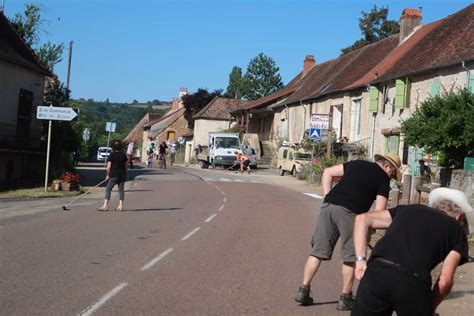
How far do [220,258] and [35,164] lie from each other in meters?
19.4

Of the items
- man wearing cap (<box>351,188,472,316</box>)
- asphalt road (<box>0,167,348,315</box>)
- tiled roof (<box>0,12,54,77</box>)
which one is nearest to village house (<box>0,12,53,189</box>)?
tiled roof (<box>0,12,54,77</box>)

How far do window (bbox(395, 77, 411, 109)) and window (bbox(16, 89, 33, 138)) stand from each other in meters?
16.7

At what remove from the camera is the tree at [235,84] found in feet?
353

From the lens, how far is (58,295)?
22.7 ft

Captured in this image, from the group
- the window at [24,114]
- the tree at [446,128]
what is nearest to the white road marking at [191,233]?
the tree at [446,128]

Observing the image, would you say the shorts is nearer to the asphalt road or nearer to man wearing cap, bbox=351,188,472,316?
the asphalt road

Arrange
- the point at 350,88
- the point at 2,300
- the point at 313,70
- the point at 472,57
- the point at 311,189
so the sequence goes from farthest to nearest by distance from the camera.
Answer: the point at 313,70
the point at 350,88
the point at 311,189
the point at 472,57
the point at 2,300

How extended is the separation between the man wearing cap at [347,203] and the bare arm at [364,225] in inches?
59.7

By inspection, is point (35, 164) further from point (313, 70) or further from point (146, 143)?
point (146, 143)

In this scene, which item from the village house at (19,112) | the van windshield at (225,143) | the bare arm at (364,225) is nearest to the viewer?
the bare arm at (364,225)

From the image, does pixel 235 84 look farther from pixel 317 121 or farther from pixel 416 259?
pixel 416 259

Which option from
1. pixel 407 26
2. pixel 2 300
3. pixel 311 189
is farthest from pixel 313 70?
pixel 2 300

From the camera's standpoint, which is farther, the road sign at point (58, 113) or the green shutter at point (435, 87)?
the green shutter at point (435, 87)

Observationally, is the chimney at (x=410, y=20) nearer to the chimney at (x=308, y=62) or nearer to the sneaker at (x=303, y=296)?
the chimney at (x=308, y=62)
